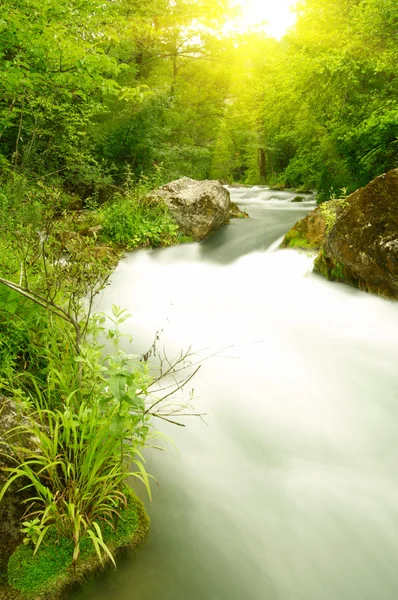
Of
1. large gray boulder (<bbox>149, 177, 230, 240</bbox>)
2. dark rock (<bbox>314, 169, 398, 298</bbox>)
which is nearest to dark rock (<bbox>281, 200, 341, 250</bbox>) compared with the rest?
dark rock (<bbox>314, 169, 398, 298</bbox>)

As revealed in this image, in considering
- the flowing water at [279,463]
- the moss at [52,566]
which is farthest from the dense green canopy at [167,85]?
the moss at [52,566]

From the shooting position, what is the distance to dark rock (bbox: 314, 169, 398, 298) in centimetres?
489

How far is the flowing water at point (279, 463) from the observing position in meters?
2.04

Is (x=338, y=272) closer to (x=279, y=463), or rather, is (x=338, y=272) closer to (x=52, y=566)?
(x=279, y=463)

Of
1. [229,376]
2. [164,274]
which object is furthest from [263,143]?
[229,376]

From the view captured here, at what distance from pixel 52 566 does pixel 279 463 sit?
165cm

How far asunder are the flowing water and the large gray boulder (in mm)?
4101

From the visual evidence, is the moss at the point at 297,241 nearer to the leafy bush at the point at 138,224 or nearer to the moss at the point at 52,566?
the leafy bush at the point at 138,224

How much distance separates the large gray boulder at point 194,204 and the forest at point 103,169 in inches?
14.1

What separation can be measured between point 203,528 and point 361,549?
38.5 inches

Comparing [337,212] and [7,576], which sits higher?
[337,212]

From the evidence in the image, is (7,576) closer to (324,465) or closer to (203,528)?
(203,528)

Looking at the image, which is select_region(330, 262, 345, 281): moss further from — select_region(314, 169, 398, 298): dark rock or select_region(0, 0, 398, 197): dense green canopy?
select_region(0, 0, 398, 197): dense green canopy

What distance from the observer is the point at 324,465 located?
8.83 ft
